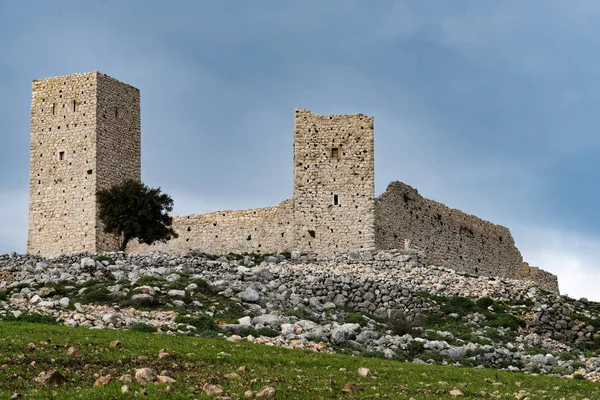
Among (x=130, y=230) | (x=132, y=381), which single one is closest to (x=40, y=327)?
(x=132, y=381)

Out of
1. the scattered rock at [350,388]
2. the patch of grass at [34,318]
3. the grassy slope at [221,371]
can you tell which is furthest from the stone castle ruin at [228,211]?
the scattered rock at [350,388]

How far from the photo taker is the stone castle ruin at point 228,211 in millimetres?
43938

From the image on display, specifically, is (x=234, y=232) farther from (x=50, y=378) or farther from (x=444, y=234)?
(x=50, y=378)

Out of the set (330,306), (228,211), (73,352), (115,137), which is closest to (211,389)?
(73,352)

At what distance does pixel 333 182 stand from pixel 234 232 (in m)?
5.70

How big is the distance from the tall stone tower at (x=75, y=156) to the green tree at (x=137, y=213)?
5.84 ft

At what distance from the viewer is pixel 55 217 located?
158 ft

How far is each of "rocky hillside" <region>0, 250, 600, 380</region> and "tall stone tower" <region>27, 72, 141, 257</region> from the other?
6783 millimetres

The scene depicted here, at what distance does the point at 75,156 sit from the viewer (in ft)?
157

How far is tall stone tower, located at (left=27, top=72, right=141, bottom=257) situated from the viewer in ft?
155

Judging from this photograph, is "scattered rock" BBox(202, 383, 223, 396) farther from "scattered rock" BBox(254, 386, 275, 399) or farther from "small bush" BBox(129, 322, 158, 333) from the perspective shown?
"small bush" BBox(129, 322, 158, 333)

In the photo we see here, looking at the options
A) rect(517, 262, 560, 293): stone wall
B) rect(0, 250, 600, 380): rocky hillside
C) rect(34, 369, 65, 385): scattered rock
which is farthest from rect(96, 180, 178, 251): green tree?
rect(34, 369, 65, 385): scattered rock

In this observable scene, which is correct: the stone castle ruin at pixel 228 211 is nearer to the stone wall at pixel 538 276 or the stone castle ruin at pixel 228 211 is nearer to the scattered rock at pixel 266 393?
the stone wall at pixel 538 276

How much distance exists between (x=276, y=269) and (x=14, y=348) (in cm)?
1818
